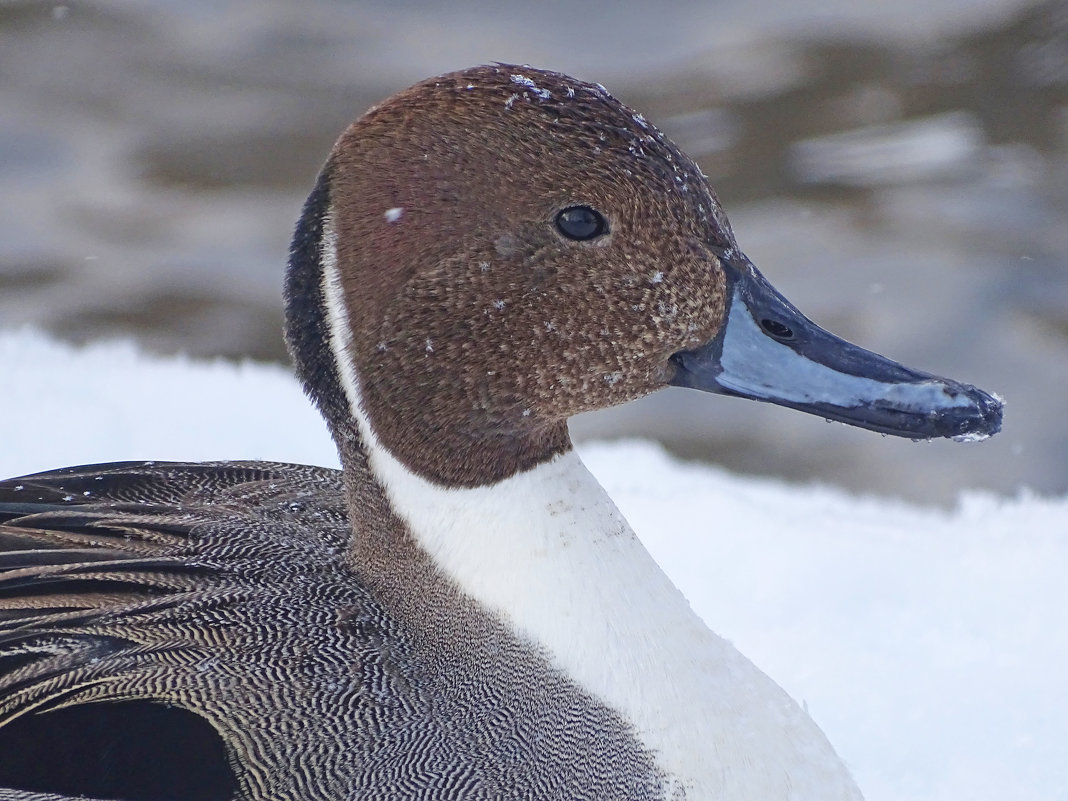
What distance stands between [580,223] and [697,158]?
2.97m

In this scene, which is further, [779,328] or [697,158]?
[697,158]

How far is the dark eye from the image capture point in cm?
149

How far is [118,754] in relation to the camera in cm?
142

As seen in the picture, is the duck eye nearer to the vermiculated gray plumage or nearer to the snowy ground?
the vermiculated gray plumage

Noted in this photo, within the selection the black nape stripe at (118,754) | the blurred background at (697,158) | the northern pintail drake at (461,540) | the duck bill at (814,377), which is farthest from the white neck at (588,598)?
the blurred background at (697,158)

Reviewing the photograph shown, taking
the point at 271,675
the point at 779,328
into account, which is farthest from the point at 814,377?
the point at 271,675

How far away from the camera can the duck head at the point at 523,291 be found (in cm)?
147

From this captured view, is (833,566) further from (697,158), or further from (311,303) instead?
(697,158)

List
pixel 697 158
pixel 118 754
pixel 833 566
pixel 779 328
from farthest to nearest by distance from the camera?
pixel 697 158 < pixel 833 566 < pixel 779 328 < pixel 118 754

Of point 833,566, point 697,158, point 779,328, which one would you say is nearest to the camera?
point 779,328

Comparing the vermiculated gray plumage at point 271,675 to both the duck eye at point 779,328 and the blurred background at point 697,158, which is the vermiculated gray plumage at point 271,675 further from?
the blurred background at point 697,158

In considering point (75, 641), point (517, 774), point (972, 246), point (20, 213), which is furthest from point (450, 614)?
point (20, 213)

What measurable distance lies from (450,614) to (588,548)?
18 centimetres

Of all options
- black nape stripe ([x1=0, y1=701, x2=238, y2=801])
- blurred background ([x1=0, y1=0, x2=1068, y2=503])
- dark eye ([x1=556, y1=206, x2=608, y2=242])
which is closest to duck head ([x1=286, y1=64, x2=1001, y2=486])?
dark eye ([x1=556, y1=206, x2=608, y2=242])
